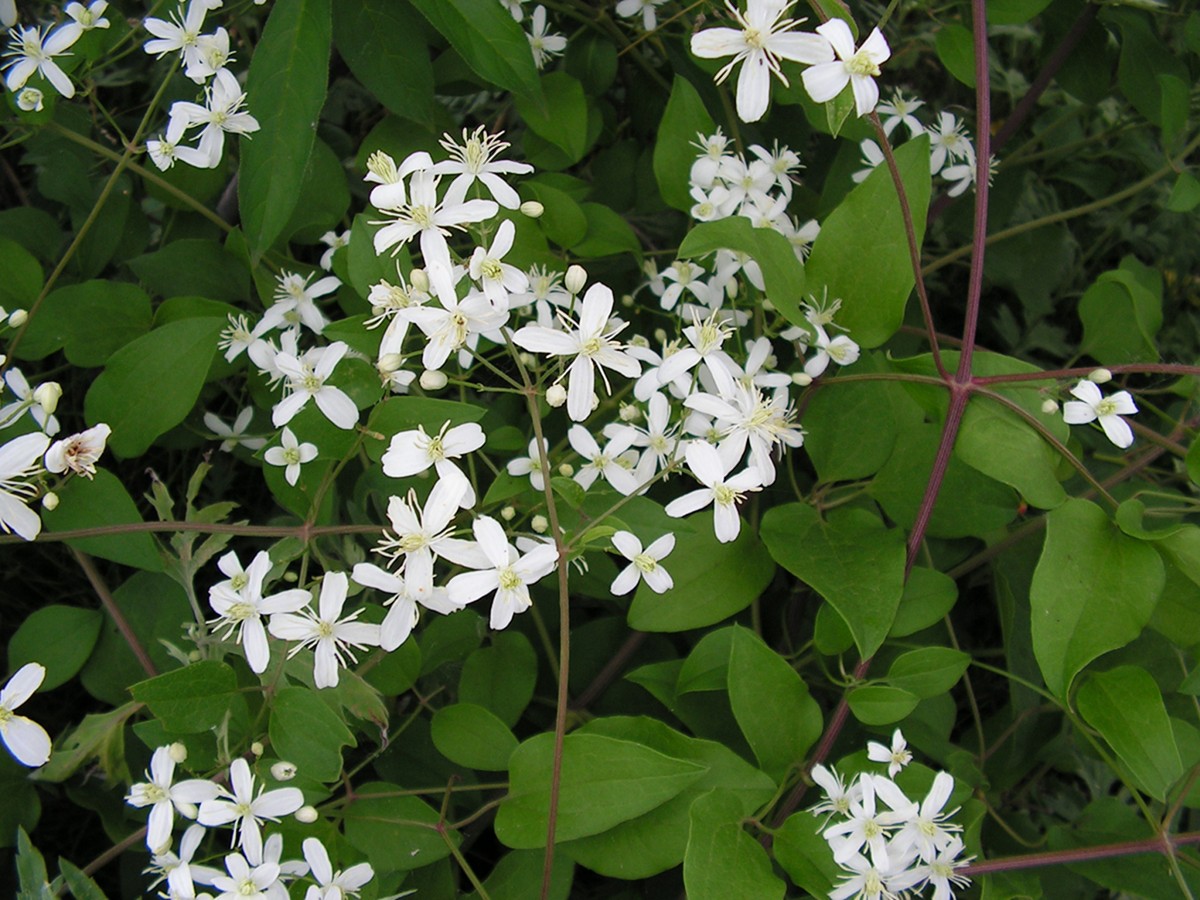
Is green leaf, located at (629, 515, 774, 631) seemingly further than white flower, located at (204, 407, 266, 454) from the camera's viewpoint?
No

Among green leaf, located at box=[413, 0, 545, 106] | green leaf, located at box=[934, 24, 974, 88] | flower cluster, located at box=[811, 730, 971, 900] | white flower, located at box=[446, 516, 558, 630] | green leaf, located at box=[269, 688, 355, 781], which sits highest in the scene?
green leaf, located at box=[413, 0, 545, 106]

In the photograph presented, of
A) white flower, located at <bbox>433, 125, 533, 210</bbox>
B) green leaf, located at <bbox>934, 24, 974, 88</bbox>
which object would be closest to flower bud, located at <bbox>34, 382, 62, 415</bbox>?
white flower, located at <bbox>433, 125, 533, 210</bbox>

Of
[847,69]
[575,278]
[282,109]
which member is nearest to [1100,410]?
[847,69]

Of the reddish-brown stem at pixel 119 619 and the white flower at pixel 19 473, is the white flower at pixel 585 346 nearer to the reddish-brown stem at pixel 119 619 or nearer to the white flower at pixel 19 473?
the white flower at pixel 19 473

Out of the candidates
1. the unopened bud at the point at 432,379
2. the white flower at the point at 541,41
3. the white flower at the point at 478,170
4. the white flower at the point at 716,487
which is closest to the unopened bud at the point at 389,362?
the unopened bud at the point at 432,379

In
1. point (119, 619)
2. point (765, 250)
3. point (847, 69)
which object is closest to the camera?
point (847, 69)

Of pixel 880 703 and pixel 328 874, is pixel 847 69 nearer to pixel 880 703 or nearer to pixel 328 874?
pixel 880 703

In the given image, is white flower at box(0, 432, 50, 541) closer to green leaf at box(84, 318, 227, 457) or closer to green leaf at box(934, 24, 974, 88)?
green leaf at box(84, 318, 227, 457)
